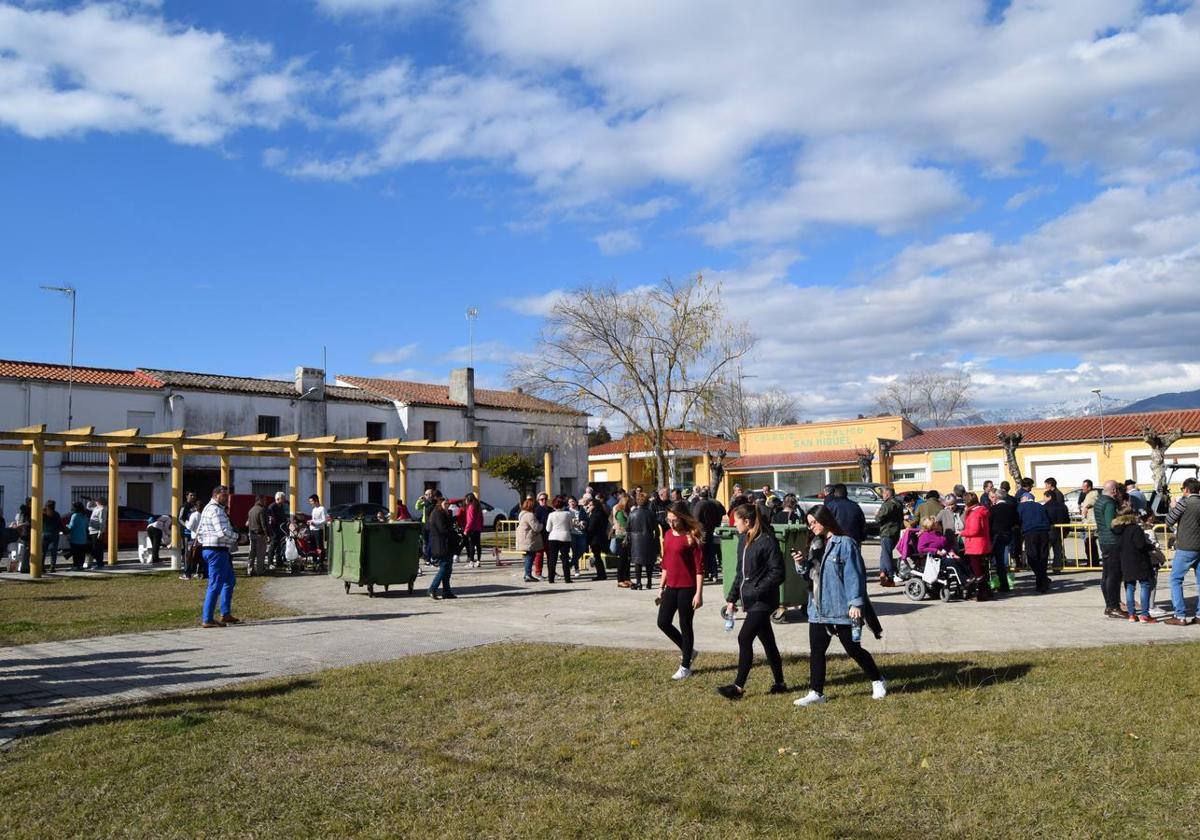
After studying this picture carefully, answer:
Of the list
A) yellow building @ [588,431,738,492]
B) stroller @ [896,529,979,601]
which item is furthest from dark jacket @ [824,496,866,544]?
yellow building @ [588,431,738,492]

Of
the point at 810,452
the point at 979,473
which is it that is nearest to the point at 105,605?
the point at 979,473

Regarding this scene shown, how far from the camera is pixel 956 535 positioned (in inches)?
567

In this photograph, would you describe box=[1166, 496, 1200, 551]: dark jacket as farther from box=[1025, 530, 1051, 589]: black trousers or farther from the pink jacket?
box=[1025, 530, 1051, 589]: black trousers

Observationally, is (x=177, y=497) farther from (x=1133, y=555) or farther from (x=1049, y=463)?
(x=1049, y=463)

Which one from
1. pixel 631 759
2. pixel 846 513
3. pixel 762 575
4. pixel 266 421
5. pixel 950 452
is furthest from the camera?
pixel 266 421

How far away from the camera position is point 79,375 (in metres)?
40.1

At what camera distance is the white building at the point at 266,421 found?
124 feet

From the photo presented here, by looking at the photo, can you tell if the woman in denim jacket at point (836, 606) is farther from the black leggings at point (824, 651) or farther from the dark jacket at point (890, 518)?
the dark jacket at point (890, 518)

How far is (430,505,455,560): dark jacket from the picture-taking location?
14352 millimetres

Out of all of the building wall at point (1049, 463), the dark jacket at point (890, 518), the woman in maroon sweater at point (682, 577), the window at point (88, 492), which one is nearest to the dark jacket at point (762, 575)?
the woman in maroon sweater at point (682, 577)

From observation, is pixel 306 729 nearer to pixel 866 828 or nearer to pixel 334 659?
pixel 334 659

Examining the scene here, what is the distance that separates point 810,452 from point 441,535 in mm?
39155

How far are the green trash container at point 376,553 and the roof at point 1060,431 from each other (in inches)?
1228

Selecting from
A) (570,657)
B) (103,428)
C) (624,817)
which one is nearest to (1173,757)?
(624,817)
